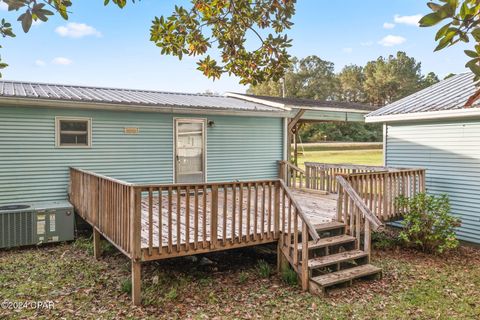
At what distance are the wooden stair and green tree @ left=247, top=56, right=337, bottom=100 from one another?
3755 cm

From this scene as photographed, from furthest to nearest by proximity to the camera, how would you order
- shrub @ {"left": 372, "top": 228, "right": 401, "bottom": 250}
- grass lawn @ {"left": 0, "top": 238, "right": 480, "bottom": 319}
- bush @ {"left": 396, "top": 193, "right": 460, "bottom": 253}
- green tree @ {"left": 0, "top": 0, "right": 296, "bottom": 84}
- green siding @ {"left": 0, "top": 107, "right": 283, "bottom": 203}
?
green siding @ {"left": 0, "top": 107, "right": 283, "bottom": 203}
shrub @ {"left": 372, "top": 228, "right": 401, "bottom": 250}
bush @ {"left": 396, "top": 193, "right": 460, "bottom": 253}
grass lawn @ {"left": 0, "top": 238, "right": 480, "bottom": 319}
green tree @ {"left": 0, "top": 0, "right": 296, "bottom": 84}

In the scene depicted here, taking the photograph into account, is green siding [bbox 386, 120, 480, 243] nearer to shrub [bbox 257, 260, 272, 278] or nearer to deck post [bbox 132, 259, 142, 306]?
shrub [bbox 257, 260, 272, 278]

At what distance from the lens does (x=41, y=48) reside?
618 inches

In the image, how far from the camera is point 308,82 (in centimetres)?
4634

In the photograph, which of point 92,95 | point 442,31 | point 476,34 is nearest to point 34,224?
point 92,95

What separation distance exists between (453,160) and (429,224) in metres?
1.97

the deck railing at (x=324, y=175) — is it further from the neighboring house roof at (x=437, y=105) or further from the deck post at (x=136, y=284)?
the deck post at (x=136, y=284)

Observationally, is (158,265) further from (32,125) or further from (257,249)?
(32,125)

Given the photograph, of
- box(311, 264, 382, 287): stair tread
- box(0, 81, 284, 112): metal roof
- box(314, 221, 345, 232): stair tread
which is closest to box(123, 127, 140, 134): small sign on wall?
box(0, 81, 284, 112): metal roof

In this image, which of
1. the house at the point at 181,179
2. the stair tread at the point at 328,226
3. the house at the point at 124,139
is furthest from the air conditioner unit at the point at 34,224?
the stair tread at the point at 328,226

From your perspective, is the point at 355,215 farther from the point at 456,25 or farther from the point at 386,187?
the point at 456,25

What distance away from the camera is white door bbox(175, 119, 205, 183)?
30.7ft

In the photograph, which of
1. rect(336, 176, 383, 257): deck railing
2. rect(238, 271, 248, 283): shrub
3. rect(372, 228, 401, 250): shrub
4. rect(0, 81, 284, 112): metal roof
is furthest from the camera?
rect(0, 81, 284, 112): metal roof

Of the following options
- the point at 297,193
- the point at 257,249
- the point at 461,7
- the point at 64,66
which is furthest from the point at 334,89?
the point at 461,7
